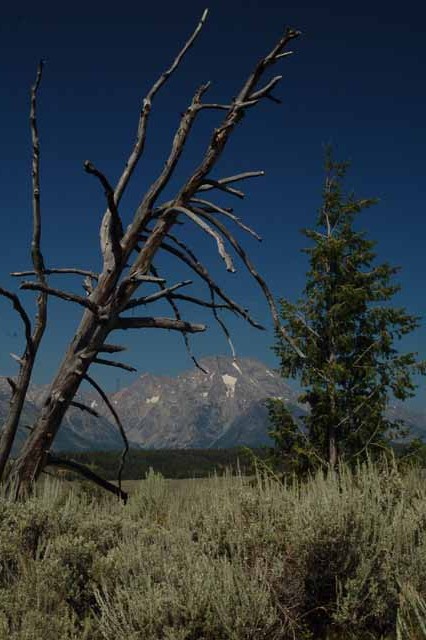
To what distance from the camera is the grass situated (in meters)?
3.51

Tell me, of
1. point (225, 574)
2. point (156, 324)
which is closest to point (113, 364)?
point (156, 324)

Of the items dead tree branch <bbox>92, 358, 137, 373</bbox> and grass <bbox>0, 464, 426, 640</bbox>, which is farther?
dead tree branch <bbox>92, 358, 137, 373</bbox>

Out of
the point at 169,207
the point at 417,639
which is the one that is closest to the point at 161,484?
the point at 169,207

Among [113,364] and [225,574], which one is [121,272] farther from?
[225,574]

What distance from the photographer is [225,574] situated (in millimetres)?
3607

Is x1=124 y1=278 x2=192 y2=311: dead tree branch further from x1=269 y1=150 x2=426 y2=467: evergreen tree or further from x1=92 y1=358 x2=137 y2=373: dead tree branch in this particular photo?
x1=269 y1=150 x2=426 y2=467: evergreen tree

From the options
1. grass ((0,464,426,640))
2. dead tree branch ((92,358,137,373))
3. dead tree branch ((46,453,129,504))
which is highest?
dead tree branch ((92,358,137,373))

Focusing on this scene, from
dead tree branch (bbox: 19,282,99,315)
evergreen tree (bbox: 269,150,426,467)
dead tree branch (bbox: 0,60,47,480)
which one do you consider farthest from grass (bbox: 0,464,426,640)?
evergreen tree (bbox: 269,150,426,467)

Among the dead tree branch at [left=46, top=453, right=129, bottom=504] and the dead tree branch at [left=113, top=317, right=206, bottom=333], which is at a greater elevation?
the dead tree branch at [left=113, top=317, right=206, bottom=333]

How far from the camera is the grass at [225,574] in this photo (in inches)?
138

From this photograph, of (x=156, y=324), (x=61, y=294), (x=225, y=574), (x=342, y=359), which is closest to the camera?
(x=225, y=574)


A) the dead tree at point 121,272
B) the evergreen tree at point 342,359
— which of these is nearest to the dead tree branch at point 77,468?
the dead tree at point 121,272

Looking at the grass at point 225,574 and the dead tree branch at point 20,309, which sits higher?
the dead tree branch at point 20,309

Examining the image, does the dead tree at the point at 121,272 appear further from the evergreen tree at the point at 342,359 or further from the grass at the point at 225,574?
the evergreen tree at the point at 342,359
